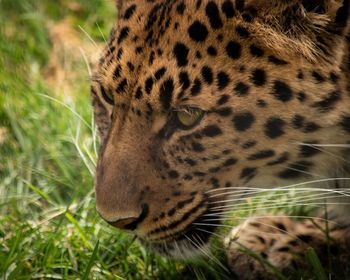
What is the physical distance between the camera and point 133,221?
140 inches

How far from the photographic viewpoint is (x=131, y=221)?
3561 mm

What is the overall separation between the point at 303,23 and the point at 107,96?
3.43 ft

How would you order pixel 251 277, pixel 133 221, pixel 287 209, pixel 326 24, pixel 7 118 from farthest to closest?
pixel 7 118, pixel 287 209, pixel 251 277, pixel 133 221, pixel 326 24

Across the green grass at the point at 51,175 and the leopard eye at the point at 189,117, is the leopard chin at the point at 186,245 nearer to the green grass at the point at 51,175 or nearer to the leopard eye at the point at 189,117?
the green grass at the point at 51,175

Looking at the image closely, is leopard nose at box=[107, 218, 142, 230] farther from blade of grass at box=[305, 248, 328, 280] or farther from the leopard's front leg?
blade of grass at box=[305, 248, 328, 280]

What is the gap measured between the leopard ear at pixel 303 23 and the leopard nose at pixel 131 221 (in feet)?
3.09

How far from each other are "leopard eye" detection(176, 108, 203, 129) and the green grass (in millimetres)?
710

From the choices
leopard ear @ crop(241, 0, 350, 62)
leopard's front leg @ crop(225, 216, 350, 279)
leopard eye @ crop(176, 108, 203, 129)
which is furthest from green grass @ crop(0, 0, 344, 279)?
leopard ear @ crop(241, 0, 350, 62)

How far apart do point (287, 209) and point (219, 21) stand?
1.83 m

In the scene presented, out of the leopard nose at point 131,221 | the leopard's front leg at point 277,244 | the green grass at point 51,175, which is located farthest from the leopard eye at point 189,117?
the leopard's front leg at point 277,244

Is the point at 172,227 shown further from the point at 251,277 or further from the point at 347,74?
the point at 347,74

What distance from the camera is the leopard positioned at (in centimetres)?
341

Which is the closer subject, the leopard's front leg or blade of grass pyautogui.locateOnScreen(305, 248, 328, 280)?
blade of grass pyautogui.locateOnScreen(305, 248, 328, 280)

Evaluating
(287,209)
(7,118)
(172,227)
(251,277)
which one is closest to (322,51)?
(172,227)
